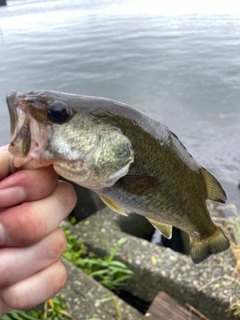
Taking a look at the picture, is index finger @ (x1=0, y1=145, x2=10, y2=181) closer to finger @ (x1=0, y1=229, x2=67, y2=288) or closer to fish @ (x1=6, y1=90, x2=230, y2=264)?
fish @ (x1=6, y1=90, x2=230, y2=264)

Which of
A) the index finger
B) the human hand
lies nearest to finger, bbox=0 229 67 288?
the human hand

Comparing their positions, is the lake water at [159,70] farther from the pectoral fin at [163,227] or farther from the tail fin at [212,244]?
the pectoral fin at [163,227]

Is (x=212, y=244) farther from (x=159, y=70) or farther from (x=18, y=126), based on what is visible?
(x=159, y=70)

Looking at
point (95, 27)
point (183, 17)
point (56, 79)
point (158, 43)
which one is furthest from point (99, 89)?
point (183, 17)

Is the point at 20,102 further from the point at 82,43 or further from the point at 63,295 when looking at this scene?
the point at 82,43

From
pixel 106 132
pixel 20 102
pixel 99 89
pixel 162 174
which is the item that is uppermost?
pixel 20 102

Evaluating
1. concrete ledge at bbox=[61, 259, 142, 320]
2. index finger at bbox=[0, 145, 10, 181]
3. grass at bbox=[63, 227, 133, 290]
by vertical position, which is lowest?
grass at bbox=[63, 227, 133, 290]
